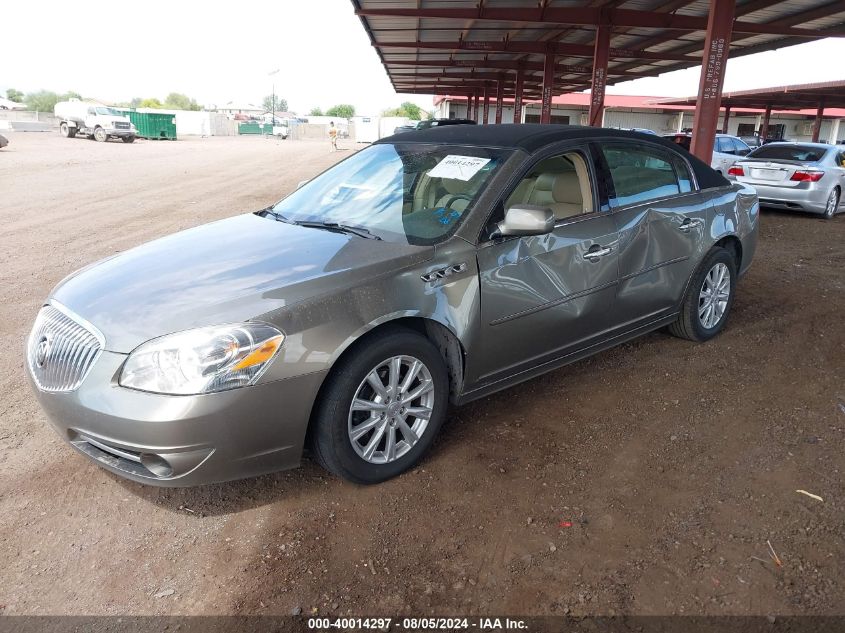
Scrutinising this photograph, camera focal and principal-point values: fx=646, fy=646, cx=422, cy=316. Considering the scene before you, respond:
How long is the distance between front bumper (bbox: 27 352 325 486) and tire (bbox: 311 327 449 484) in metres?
0.12

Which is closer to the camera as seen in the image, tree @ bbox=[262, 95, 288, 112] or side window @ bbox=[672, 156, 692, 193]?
side window @ bbox=[672, 156, 692, 193]

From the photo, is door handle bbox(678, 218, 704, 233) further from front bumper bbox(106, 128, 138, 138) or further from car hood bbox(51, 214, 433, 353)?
front bumper bbox(106, 128, 138, 138)

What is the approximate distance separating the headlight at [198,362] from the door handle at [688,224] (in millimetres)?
3082

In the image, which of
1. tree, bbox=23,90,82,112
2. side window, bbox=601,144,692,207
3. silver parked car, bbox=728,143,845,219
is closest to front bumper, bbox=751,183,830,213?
silver parked car, bbox=728,143,845,219

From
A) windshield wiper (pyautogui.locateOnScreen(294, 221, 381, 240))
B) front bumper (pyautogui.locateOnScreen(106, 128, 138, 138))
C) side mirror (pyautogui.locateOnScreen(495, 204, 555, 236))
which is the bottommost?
front bumper (pyautogui.locateOnScreen(106, 128, 138, 138))

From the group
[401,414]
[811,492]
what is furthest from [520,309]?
[811,492]

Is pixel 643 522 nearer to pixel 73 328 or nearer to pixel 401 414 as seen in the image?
pixel 401 414

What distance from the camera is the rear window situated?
11500mm

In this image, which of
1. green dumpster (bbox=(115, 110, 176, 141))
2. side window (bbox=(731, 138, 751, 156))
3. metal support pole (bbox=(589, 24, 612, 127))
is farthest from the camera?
green dumpster (bbox=(115, 110, 176, 141))

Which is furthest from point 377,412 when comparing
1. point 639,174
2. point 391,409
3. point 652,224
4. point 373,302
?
point 639,174

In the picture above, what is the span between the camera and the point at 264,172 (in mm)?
19297

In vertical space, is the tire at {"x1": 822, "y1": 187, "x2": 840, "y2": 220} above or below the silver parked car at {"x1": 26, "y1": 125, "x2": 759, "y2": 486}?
below

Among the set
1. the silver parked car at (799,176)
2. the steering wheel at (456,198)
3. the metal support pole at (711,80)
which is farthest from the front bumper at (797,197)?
the steering wheel at (456,198)

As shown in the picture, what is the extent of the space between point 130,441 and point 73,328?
0.64 m
